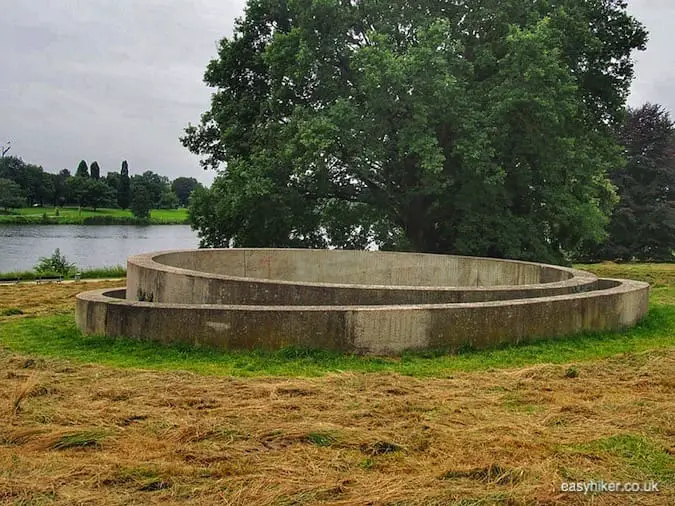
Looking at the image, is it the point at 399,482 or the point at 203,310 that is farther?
the point at 203,310

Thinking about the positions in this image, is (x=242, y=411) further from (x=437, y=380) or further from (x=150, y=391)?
(x=437, y=380)

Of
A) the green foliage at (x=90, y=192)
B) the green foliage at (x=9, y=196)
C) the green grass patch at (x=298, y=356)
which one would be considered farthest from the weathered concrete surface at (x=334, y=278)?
the green foliage at (x=90, y=192)

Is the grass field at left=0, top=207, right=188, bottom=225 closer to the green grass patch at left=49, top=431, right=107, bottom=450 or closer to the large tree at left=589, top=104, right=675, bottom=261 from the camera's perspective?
the large tree at left=589, top=104, right=675, bottom=261

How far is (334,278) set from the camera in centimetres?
1486

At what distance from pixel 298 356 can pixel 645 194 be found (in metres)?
29.4

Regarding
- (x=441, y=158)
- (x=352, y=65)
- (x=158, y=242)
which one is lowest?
(x=158, y=242)

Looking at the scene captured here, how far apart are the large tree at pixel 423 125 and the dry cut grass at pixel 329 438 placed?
9.80 meters

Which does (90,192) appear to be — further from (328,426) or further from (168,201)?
(328,426)

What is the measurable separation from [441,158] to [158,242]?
2840 centimetres

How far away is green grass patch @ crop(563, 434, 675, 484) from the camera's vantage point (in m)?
3.40

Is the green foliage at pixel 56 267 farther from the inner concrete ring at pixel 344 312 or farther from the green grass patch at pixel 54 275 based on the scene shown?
the inner concrete ring at pixel 344 312

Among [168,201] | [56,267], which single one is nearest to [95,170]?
[168,201]

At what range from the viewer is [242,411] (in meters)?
4.48

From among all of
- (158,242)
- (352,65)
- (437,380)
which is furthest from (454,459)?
(158,242)
